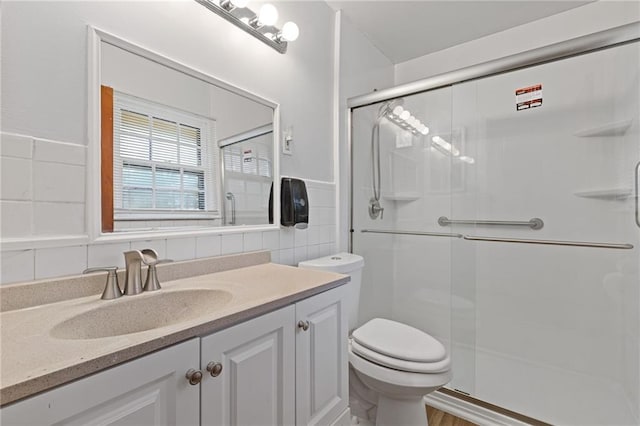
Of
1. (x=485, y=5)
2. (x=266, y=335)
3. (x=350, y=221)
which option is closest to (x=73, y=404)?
(x=266, y=335)

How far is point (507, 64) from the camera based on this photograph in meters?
1.49

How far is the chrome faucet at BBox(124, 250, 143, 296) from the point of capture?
2.93 feet

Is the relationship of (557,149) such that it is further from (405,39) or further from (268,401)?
(268,401)

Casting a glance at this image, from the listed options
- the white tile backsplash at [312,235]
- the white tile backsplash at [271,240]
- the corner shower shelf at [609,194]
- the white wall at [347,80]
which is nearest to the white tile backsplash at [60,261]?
the white tile backsplash at [271,240]

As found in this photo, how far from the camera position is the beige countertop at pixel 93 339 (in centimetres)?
48

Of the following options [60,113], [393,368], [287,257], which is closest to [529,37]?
[287,257]

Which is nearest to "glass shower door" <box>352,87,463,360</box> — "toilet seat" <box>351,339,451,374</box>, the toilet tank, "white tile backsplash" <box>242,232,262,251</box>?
the toilet tank

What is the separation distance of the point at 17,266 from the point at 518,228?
2.37m

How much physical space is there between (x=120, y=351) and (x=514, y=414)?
190cm

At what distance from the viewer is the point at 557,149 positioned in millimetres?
1850

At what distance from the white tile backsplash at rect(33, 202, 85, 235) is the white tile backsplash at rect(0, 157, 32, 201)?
38 mm

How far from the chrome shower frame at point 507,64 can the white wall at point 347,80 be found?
5 centimetres

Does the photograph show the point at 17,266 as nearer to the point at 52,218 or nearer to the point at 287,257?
the point at 52,218

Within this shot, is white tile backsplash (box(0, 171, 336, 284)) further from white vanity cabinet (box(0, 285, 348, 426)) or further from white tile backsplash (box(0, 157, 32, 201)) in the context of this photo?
white vanity cabinet (box(0, 285, 348, 426))
